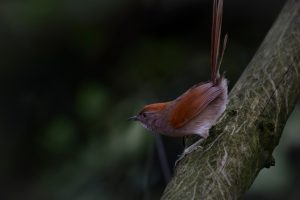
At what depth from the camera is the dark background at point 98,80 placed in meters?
4.66

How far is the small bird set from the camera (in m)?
3.65

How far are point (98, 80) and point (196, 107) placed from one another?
5.20ft

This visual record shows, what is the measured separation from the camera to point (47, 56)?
5.17 metres

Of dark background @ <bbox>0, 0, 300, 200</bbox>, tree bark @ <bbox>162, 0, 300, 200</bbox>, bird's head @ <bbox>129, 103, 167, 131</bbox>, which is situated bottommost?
tree bark @ <bbox>162, 0, 300, 200</bbox>

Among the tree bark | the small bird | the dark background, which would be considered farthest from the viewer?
the dark background

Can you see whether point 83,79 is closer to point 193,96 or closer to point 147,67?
point 147,67

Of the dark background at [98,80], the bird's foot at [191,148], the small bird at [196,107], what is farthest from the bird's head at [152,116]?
the dark background at [98,80]

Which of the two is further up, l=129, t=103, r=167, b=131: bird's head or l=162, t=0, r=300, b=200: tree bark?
l=129, t=103, r=167, b=131: bird's head

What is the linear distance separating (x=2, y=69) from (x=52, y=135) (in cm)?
66

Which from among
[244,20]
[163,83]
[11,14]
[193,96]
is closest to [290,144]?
[193,96]

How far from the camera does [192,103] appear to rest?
147 inches

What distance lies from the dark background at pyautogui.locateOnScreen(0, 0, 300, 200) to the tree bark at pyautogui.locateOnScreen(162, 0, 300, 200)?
43 cm

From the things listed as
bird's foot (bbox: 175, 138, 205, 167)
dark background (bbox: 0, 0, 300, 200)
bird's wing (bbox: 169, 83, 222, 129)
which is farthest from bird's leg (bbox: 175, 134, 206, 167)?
dark background (bbox: 0, 0, 300, 200)

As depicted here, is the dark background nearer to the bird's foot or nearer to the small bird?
the small bird
